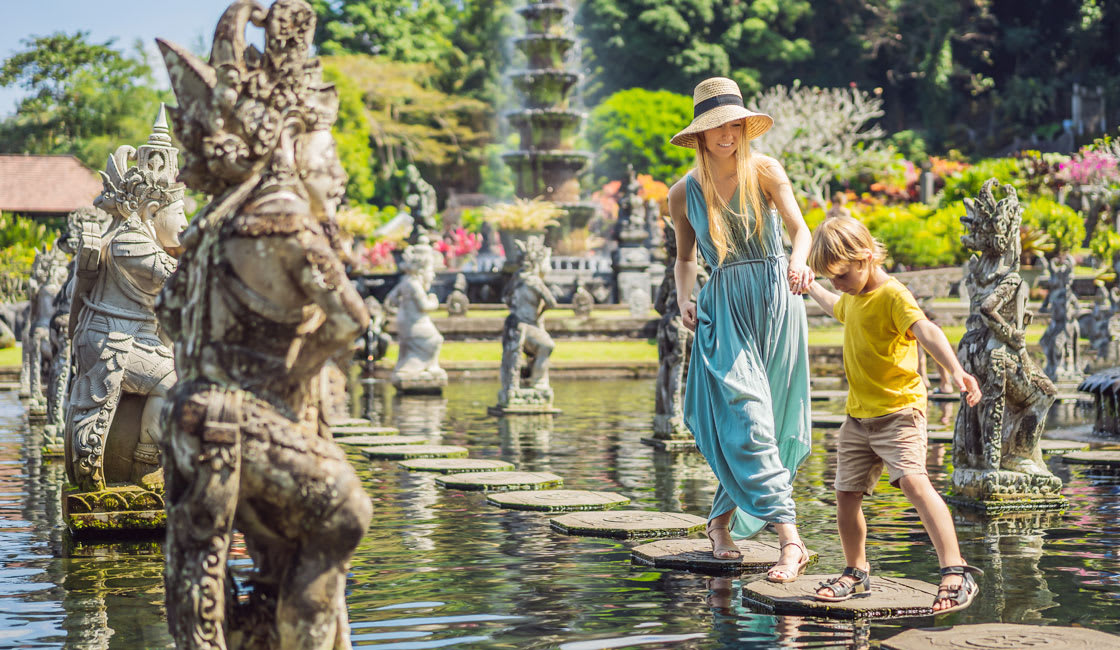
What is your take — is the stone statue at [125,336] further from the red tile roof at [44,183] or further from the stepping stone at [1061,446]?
→ the red tile roof at [44,183]

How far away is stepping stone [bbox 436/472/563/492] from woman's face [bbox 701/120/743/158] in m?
3.51

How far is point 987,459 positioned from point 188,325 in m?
5.23

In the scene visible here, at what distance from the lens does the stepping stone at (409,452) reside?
1039cm

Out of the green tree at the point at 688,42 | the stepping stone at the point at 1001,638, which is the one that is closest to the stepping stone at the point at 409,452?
the stepping stone at the point at 1001,638

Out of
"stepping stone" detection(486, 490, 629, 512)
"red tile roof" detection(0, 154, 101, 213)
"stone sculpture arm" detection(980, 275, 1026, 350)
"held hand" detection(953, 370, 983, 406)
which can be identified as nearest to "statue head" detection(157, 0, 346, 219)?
"held hand" detection(953, 370, 983, 406)

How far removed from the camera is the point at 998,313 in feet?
24.0

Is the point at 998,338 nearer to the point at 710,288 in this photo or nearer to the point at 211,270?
the point at 710,288

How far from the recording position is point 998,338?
7.34 metres

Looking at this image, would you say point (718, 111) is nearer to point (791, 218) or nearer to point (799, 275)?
point (791, 218)

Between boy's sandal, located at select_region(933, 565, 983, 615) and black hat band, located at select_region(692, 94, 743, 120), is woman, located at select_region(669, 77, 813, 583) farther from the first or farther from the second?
boy's sandal, located at select_region(933, 565, 983, 615)

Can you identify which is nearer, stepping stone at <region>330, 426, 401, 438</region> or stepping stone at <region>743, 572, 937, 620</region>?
stepping stone at <region>743, 572, 937, 620</region>

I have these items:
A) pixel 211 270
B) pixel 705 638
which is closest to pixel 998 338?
pixel 705 638

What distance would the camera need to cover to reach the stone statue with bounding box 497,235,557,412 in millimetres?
14477

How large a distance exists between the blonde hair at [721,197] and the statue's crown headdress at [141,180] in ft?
8.88
